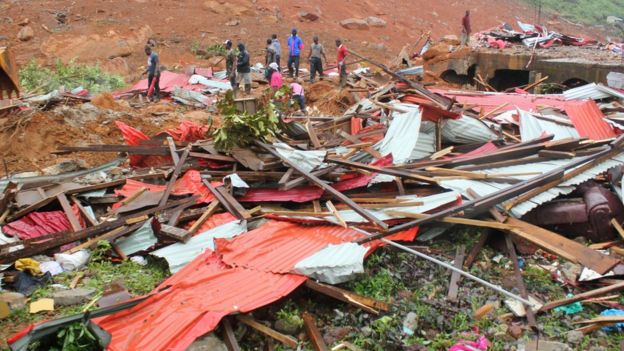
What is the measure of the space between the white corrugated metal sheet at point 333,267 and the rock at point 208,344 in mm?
1004

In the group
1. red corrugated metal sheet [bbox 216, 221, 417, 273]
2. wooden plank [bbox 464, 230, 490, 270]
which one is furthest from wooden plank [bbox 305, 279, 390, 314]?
wooden plank [bbox 464, 230, 490, 270]

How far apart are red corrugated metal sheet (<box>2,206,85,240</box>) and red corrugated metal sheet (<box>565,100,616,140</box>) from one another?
23.7ft

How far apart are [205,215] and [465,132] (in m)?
4.02

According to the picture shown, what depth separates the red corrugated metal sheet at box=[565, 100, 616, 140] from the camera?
27.7 ft

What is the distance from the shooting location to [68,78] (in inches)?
642

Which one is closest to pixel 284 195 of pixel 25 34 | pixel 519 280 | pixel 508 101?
pixel 519 280

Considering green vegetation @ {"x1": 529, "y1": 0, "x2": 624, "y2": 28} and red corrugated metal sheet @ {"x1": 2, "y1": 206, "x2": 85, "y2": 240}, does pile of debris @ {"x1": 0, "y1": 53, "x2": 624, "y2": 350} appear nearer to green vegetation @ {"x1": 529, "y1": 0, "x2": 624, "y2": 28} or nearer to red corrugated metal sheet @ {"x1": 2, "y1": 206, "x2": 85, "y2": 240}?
red corrugated metal sheet @ {"x1": 2, "y1": 206, "x2": 85, "y2": 240}

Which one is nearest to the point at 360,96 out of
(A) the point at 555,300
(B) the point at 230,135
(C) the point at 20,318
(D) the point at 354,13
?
(B) the point at 230,135

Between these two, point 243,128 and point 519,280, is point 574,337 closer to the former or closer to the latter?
point 519,280

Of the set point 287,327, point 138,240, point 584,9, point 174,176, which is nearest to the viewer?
point 287,327

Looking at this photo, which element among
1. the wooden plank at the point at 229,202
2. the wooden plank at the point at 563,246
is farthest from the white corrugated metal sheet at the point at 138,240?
the wooden plank at the point at 563,246

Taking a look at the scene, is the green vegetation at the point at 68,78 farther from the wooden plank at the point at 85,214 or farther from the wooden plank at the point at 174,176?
the wooden plank at the point at 85,214

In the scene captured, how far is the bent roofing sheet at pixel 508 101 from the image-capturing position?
33.5 feet

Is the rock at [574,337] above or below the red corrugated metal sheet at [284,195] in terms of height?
below
